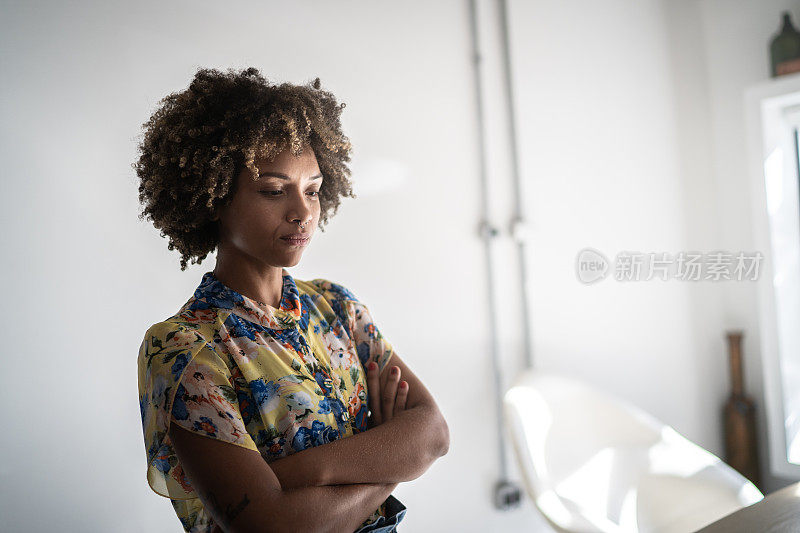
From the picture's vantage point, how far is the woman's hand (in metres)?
1.22

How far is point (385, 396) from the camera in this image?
4.05ft

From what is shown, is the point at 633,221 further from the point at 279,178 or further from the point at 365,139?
the point at 279,178

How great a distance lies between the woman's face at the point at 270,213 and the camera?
1101 mm

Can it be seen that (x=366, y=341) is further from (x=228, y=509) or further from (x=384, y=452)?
(x=228, y=509)

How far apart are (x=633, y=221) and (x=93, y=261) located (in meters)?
2.40

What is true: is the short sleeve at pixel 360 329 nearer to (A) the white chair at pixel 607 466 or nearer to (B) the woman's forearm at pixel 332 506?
(B) the woman's forearm at pixel 332 506

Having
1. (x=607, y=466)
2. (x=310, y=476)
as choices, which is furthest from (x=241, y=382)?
(x=607, y=466)

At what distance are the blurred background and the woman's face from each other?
542mm

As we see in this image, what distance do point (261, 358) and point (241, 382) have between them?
55 mm

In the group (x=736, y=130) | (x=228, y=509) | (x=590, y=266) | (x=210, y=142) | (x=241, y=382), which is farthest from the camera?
(x=736, y=130)

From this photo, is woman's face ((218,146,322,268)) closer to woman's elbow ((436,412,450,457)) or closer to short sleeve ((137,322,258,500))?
short sleeve ((137,322,258,500))

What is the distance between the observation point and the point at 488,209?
2348 millimetres

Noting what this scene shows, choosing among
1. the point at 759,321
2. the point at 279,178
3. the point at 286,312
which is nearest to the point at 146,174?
the point at 279,178

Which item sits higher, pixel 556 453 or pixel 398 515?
pixel 398 515
